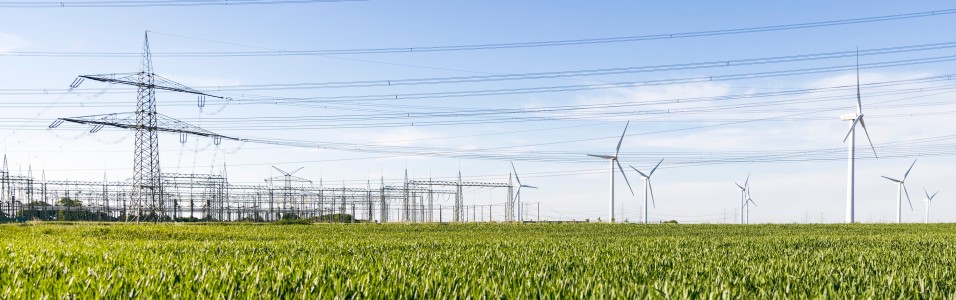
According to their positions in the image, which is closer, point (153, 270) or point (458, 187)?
point (153, 270)

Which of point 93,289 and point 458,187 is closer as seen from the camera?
point 93,289

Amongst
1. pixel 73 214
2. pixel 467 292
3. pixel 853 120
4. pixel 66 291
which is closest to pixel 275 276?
pixel 66 291

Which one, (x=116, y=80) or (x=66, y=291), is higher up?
(x=116, y=80)

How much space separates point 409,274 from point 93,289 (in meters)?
3.36

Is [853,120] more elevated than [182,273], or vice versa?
[853,120]

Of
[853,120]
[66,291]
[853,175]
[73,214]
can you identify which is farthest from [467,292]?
[73,214]

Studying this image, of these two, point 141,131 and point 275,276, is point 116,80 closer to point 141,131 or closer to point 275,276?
point 141,131

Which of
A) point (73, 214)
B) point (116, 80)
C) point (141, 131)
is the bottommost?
point (73, 214)

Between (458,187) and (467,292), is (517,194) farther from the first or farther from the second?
(467,292)

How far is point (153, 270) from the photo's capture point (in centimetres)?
986

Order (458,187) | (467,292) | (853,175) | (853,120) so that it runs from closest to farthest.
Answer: (467,292)
(853,175)
(853,120)
(458,187)

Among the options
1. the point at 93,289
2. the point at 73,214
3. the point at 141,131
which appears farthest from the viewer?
the point at 73,214

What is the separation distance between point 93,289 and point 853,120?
73260 mm

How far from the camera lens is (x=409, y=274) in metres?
9.28
